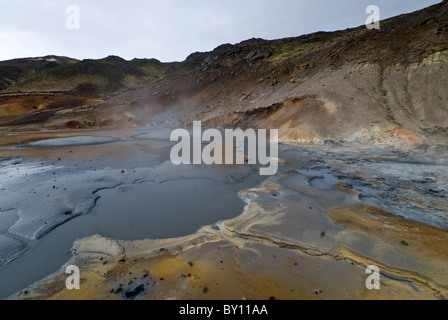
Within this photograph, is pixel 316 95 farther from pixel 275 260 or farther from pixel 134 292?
pixel 134 292

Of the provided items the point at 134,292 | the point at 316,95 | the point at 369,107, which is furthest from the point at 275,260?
the point at 316,95

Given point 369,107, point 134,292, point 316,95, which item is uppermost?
point 316,95

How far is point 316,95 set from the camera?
1591cm

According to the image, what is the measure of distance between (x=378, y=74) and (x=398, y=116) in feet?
16.6

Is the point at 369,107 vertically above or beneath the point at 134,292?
above

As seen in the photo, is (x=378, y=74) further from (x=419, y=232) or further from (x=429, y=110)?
(x=419, y=232)

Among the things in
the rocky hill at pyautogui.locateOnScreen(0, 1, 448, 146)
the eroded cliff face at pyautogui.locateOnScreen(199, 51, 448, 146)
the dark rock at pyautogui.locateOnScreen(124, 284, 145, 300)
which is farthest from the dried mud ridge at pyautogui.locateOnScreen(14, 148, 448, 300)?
the rocky hill at pyautogui.locateOnScreen(0, 1, 448, 146)

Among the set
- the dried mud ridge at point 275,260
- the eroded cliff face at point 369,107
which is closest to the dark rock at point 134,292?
the dried mud ridge at point 275,260

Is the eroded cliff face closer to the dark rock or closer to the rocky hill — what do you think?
the rocky hill

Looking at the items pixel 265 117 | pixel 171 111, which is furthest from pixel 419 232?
pixel 171 111

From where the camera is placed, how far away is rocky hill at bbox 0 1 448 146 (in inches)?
514

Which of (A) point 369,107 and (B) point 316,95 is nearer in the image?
(A) point 369,107

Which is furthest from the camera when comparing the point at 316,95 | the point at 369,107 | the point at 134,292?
the point at 316,95

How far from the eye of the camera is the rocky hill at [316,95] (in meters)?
13.1
